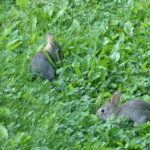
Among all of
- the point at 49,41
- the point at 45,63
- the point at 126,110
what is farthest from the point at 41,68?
the point at 126,110

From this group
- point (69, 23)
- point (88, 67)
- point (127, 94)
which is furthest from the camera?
point (69, 23)

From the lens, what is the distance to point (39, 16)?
841 centimetres

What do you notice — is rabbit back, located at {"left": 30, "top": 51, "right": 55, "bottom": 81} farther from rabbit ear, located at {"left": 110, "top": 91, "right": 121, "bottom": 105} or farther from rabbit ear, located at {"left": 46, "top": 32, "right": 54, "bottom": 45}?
rabbit ear, located at {"left": 110, "top": 91, "right": 121, "bottom": 105}

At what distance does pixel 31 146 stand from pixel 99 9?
4182mm

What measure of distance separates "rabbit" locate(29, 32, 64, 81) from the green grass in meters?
0.12

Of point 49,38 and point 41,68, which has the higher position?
Answer: point 49,38

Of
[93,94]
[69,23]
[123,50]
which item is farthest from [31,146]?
[69,23]

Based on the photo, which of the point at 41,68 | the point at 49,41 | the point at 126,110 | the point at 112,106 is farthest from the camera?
the point at 49,41

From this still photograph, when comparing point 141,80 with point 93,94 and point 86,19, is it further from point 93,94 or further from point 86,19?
point 86,19

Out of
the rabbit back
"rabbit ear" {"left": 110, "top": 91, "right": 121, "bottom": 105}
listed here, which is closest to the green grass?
the rabbit back

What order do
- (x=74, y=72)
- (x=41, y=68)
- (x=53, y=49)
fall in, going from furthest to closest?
(x=53, y=49), (x=74, y=72), (x=41, y=68)

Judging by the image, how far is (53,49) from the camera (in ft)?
23.6

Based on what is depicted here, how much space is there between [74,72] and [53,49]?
502mm

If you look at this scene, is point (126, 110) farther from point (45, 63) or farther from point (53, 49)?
point (53, 49)
